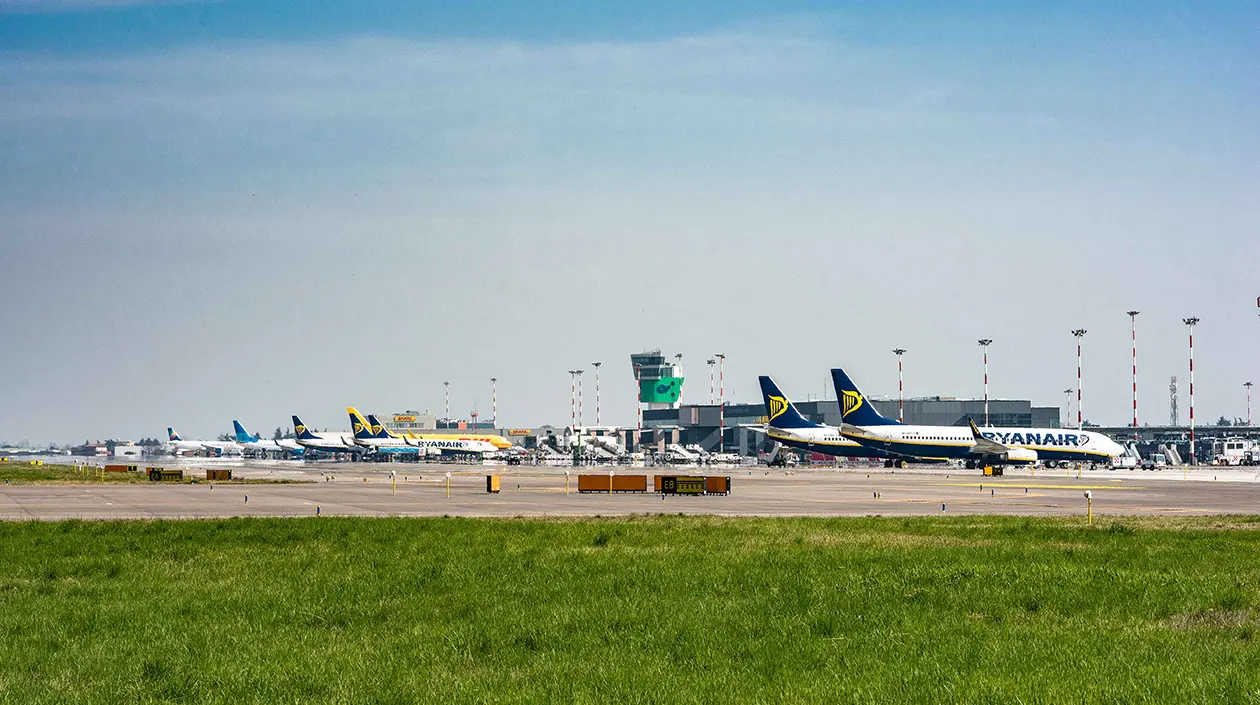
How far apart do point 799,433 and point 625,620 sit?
13700 centimetres

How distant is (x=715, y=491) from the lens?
7331 cm

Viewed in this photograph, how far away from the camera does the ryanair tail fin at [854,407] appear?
487 feet

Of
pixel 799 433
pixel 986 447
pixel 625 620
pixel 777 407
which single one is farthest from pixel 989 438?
pixel 625 620

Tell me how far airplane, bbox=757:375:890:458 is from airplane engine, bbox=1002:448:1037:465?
1478cm

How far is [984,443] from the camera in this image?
134375 mm

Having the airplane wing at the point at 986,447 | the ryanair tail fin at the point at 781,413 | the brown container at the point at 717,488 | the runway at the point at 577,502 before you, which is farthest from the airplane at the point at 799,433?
the brown container at the point at 717,488

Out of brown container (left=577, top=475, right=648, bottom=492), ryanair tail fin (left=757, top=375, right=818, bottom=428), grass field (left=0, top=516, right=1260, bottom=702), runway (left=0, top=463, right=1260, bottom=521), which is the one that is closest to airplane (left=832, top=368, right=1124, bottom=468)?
ryanair tail fin (left=757, top=375, right=818, bottom=428)

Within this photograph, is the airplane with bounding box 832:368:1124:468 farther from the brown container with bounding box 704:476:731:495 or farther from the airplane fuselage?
the brown container with bounding box 704:476:731:495

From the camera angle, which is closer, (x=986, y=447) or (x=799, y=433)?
(x=986, y=447)

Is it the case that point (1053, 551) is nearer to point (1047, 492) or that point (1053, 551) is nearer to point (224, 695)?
point (224, 695)

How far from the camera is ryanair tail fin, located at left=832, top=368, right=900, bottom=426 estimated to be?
5842 inches

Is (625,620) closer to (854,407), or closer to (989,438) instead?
(989,438)

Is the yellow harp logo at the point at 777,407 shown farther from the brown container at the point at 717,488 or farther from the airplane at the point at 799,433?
the brown container at the point at 717,488

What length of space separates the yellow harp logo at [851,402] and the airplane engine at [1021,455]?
1983 cm
